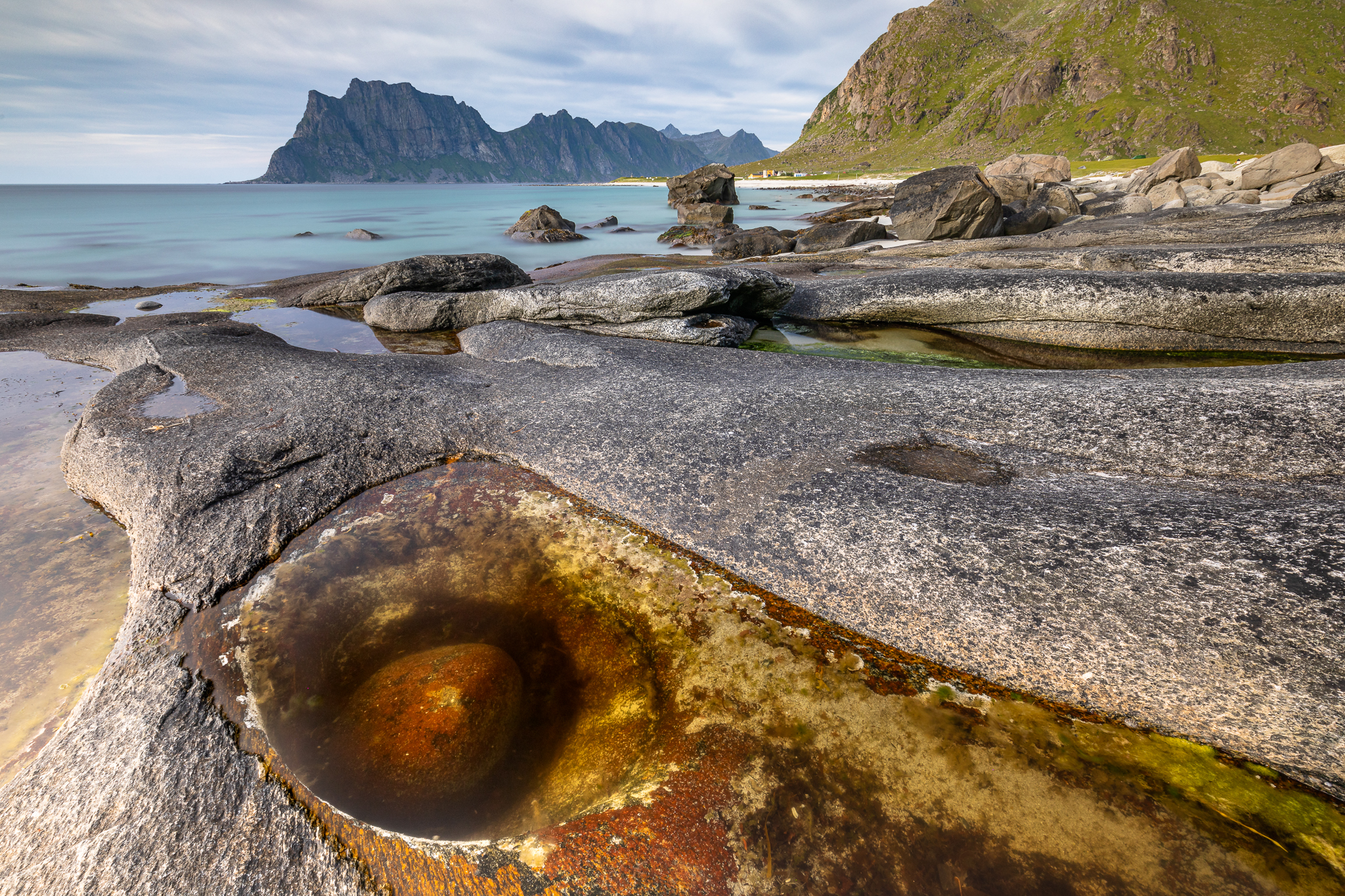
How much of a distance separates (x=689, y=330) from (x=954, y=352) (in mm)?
4679

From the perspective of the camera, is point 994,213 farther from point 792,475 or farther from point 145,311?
point 145,311

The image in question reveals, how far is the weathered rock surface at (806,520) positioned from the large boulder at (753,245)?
1795 centimetres

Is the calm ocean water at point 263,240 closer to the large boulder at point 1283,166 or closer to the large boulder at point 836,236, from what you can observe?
the large boulder at point 836,236

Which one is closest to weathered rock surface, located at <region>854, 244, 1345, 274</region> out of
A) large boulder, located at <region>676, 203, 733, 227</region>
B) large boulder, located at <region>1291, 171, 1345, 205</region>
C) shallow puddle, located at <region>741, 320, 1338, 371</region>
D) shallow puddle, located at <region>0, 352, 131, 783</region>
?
shallow puddle, located at <region>741, 320, 1338, 371</region>

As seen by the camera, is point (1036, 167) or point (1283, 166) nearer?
point (1283, 166)

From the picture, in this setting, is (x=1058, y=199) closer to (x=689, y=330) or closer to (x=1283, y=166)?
(x=1283, y=166)

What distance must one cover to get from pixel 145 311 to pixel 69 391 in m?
8.55

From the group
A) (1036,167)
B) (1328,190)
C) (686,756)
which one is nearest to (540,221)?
(1328,190)

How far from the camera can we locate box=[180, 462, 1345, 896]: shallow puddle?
2.29 m

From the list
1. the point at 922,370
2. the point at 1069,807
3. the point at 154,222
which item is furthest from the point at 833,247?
the point at 154,222

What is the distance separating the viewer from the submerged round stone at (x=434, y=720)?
2773mm

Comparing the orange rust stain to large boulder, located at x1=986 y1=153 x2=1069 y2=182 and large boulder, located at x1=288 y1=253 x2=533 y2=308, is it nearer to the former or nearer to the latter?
large boulder, located at x1=288 y1=253 x2=533 y2=308

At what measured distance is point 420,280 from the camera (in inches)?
535

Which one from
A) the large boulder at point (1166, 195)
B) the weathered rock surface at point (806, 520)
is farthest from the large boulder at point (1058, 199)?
the weathered rock surface at point (806, 520)
